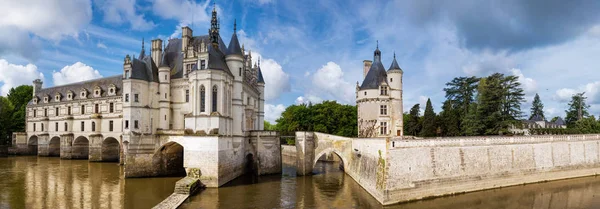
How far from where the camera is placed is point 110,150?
38.8 meters

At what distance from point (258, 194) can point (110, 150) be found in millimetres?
25281

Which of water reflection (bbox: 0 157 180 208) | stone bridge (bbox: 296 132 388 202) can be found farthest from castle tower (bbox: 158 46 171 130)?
stone bridge (bbox: 296 132 388 202)

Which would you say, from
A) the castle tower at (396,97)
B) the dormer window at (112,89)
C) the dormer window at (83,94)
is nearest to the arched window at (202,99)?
the dormer window at (112,89)

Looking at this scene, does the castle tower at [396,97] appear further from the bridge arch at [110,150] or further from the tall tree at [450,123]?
the bridge arch at [110,150]

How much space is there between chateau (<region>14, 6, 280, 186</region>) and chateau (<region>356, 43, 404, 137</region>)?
9.93m

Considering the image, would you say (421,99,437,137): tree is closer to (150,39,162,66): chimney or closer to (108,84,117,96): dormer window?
(150,39,162,66): chimney

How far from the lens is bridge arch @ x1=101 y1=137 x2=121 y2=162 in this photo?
38375 millimetres

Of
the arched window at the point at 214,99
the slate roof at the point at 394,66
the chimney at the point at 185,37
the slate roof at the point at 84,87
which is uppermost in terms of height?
the chimney at the point at 185,37

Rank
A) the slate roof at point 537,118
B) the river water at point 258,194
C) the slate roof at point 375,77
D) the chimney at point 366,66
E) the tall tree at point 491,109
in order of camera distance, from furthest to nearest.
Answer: the slate roof at point 537,118
the chimney at point 366,66
the tall tree at point 491,109
the slate roof at point 375,77
the river water at point 258,194

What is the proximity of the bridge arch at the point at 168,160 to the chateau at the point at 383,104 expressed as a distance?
59.3 ft

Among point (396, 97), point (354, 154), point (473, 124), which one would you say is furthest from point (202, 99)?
point (473, 124)

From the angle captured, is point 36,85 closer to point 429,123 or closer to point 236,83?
point 236,83

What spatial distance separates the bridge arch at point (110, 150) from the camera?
1511 inches

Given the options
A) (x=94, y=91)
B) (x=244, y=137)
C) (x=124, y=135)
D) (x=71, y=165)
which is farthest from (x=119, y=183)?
(x=94, y=91)
